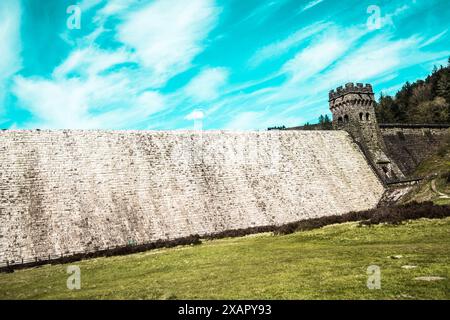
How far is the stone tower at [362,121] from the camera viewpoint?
4997 centimetres

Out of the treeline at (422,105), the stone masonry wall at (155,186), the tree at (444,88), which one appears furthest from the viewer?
the tree at (444,88)

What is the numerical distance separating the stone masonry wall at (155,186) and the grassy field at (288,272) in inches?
368

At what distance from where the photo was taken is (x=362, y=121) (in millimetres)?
51844

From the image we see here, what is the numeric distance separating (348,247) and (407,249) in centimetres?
317

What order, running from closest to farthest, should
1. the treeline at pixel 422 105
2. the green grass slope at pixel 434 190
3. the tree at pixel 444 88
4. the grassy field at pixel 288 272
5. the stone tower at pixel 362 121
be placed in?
the grassy field at pixel 288 272 → the green grass slope at pixel 434 190 → the stone tower at pixel 362 121 → the treeline at pixel 422 105 → the tree at pixel 444 88

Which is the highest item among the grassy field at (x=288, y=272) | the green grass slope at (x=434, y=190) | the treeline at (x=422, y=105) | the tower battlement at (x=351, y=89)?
the treeline at (x=422, y=105)

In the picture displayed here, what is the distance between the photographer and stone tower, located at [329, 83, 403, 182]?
4997cm

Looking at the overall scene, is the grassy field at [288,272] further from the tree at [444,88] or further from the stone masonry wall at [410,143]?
the tree at [444,88]

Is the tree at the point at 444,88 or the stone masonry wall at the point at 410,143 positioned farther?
the tree at the point at 444,88

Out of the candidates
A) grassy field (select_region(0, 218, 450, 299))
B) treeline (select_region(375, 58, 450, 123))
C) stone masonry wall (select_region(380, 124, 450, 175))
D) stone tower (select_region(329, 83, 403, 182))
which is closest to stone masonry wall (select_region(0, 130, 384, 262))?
stone tower (select_region(329, 83, 403, 182))

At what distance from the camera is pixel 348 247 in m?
17.3

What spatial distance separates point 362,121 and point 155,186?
102 ft

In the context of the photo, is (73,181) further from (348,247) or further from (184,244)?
(348,247)

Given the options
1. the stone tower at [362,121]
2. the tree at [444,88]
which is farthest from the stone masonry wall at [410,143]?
the tree at [444,88]
